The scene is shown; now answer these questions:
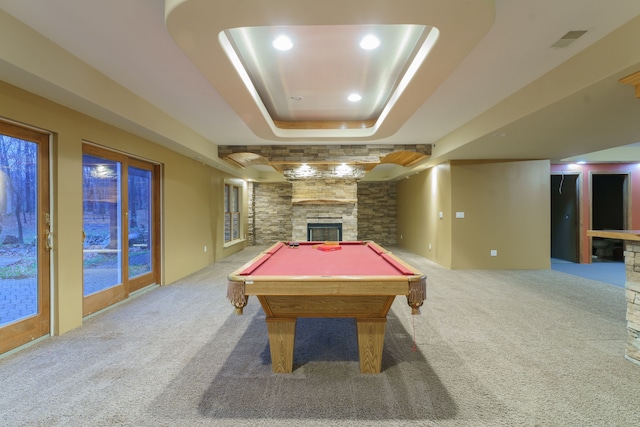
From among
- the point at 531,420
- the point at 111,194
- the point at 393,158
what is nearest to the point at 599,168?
the point at 393,158

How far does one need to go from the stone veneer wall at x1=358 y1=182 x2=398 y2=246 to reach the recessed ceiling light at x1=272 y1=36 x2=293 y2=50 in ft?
25.2

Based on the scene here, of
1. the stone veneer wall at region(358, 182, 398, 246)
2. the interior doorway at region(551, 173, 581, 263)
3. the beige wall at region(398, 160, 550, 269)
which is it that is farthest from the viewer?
the stone veneer wall at region(358, 182, 398, 246)

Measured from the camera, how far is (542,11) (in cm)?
183

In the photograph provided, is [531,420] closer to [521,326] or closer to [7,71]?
[521,326]

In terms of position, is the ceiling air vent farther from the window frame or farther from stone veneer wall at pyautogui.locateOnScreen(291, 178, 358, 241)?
the window frame

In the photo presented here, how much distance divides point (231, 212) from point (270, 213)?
7.18 ft

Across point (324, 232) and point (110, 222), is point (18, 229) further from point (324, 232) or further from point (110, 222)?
point (324, 232)

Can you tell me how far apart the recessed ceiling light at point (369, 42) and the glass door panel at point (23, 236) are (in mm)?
2958

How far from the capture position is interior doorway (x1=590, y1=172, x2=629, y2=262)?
698 cm

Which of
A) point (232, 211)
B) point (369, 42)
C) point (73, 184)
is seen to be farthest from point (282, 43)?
point (232, 211)

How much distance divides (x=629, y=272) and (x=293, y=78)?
11.3ft

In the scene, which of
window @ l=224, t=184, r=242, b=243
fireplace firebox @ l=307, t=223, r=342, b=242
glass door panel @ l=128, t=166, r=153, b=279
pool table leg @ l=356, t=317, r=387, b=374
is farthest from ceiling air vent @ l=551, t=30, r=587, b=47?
window @ l=224, t=184, r=242, b=243

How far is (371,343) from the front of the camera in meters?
2.04

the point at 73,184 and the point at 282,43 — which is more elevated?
the point at 282,43
